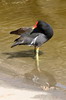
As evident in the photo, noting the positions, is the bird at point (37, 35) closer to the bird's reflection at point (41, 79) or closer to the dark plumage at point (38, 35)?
the dark plumage at point (38, 35)

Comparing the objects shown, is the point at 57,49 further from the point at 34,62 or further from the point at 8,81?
the point at 8,81

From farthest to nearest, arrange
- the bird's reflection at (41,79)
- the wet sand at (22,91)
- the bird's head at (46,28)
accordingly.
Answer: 1. the bird's head at (46,28)
2. the bird's reflection at (41,79)
3. the wet sand at (22,91)

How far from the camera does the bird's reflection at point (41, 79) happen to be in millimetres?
5829

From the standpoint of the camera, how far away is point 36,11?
12.0 m

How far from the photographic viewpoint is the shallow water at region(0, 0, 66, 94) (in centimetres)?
673

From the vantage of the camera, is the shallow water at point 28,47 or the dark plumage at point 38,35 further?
the dark plumage at point 38,35

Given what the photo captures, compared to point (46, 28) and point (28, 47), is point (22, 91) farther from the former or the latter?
point (28, 47)

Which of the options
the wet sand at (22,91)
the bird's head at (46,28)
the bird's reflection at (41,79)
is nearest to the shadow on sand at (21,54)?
the bird's head at (46,28)

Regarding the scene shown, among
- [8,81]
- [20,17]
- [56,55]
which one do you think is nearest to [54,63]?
[56,55]

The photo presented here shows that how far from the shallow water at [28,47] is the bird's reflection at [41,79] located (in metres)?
0.09

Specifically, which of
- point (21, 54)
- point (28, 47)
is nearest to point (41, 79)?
point (21, 54)

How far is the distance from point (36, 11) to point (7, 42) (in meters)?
3.97

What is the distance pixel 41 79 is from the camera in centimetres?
621

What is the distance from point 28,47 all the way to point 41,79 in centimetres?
213
